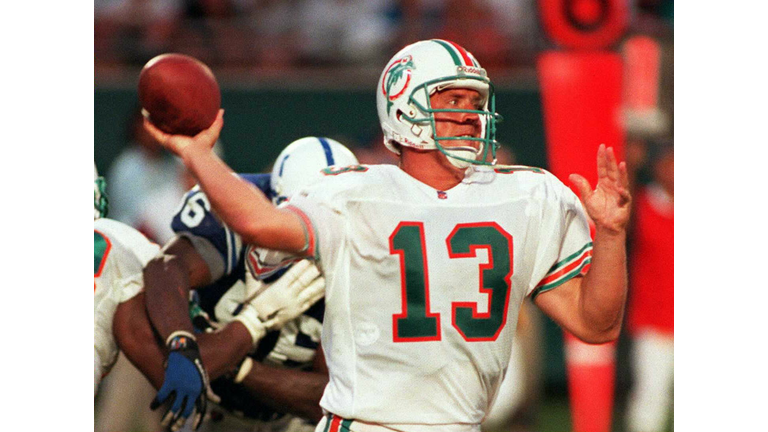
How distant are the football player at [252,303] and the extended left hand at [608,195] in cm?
109

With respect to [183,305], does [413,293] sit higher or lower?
→ higher

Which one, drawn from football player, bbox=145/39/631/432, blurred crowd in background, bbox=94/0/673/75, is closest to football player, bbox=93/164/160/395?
football player, bbox=145/39/631/432

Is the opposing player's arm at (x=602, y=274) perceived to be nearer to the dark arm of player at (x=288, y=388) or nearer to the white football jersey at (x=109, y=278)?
the dark arm of player at (x=288, y=388)

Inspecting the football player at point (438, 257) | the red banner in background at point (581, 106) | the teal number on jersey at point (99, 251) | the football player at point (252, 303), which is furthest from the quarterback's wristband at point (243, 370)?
the red banner in background at point (581, 106)

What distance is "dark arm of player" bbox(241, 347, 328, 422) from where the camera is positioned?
3598 mm

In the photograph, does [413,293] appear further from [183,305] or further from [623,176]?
[183,305]

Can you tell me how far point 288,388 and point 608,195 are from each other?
145 centimetres

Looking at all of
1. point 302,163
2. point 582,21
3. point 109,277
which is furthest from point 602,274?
point 582,21

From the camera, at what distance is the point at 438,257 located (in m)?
2.70

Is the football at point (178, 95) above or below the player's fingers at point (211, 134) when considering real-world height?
above

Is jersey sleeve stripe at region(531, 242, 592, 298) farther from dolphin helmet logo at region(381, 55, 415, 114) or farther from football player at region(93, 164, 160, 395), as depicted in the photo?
football player at region(93, 164, 160, 395)

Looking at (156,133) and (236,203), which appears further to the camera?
(156,133)

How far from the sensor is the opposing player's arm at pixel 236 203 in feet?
7.95
